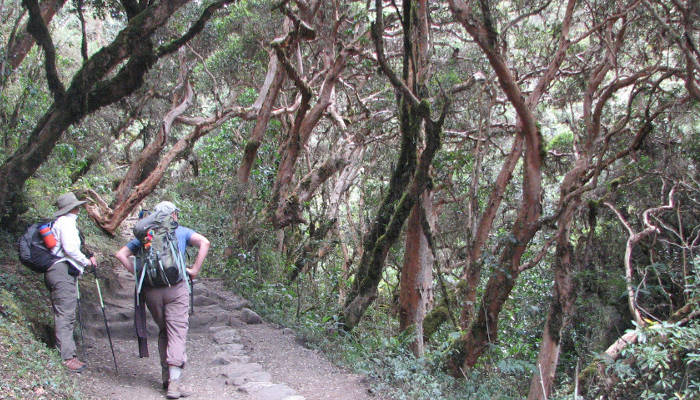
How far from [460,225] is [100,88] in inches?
423

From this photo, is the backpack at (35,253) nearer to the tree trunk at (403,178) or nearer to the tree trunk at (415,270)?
the tree trunk at (403,178)

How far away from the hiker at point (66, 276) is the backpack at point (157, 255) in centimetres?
97

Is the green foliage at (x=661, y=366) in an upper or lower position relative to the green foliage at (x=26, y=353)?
upper

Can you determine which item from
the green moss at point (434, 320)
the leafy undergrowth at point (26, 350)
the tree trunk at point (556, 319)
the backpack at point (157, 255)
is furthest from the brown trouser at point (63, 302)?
the green moss at point (434, 320)

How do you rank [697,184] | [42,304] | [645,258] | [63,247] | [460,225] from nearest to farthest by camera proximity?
[63,247] < [42,304] < [697,184] < [645,258] < [460,225]

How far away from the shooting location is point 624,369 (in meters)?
6.82

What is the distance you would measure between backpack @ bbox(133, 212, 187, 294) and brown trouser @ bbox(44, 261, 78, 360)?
37.8 inches

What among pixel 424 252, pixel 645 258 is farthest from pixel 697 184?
pixel 424 252

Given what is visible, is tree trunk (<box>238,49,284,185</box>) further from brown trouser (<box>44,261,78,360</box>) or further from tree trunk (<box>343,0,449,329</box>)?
brown trouser (<box>44,261,78,360</box>)

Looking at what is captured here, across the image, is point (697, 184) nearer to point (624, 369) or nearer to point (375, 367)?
point (624, 369)

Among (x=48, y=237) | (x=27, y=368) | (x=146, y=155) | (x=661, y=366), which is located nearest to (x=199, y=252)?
(x=48, y=237)

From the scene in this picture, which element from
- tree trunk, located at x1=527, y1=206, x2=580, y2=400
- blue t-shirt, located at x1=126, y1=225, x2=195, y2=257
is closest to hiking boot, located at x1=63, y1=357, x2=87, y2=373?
blue t-shirt, located at x1=126, y1=225, x2=195, y2=257

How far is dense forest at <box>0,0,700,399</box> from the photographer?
24.6 ft

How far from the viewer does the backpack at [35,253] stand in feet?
18.8
